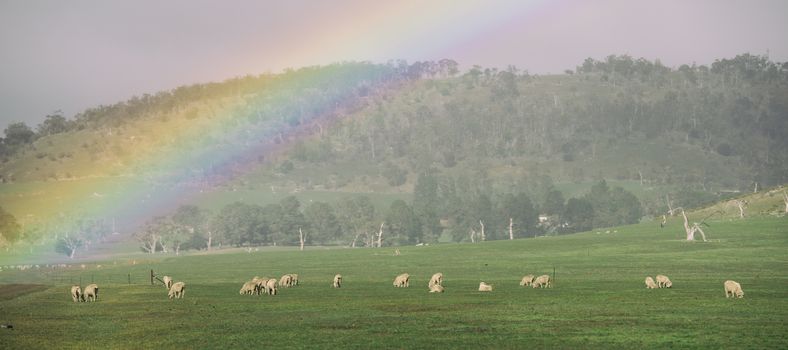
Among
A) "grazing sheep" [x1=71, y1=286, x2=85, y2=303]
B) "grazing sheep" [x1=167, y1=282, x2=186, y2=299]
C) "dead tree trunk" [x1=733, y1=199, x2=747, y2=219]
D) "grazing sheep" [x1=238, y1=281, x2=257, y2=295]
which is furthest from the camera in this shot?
"dead tree trunk" [x1=733, y1=199, x2=747, y2=219]

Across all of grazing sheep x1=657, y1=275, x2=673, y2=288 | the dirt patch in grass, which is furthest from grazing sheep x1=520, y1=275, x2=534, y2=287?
the dirt patch in grass

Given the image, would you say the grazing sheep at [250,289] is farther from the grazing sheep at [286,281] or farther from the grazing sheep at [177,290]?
the grazing sheep at [286,281]

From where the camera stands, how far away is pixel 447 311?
189 ft

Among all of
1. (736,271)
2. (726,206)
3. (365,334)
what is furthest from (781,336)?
(726,206)

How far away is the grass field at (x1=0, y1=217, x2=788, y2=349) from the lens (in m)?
45.5

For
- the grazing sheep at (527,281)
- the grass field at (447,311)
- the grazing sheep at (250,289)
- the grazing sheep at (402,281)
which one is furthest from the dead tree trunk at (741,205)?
the grazing sheep at (250,289)

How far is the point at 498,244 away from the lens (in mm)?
165000

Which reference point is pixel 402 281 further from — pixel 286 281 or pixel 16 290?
pixel 16 290

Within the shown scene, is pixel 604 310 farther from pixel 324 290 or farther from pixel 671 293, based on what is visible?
pixel 324 290

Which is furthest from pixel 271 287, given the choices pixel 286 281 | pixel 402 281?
pixel 402 281

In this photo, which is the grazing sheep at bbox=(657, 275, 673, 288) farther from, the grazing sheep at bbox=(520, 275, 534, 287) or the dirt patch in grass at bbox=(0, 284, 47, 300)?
the dirt patch in grass at bbox=(0, 284, 47, 300)

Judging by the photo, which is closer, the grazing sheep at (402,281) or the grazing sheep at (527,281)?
the grazing sheep at (527,281)

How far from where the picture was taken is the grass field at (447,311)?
45531 millimetres

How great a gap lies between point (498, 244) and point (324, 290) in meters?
88.8
